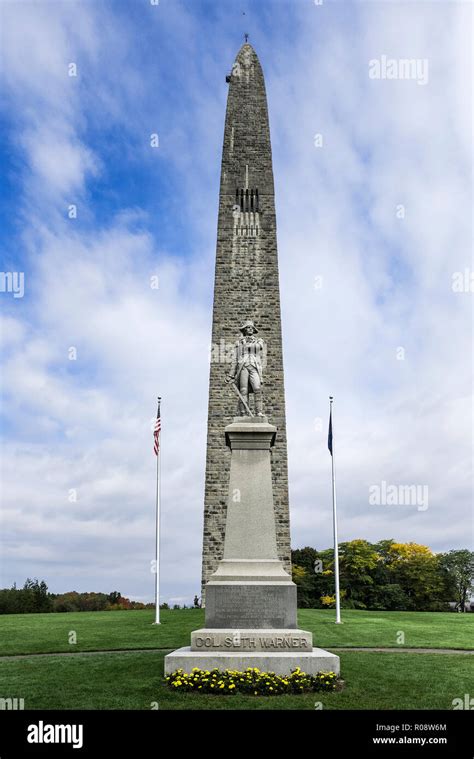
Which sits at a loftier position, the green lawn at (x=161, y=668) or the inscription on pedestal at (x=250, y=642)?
the inscription on pedestal at (x=250, y=642)

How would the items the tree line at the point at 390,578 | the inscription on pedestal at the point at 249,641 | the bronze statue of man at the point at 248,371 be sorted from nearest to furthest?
the inscription on pedestal at the point at 249,641
the bronze statue of man at the point at 248,371
the tree line at the point at 390,578

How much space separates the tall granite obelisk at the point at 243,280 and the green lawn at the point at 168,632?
6.58 m

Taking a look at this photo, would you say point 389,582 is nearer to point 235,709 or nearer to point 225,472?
point 225,472

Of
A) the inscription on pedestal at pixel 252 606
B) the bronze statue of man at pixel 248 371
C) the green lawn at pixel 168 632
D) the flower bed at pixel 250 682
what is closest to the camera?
the flower bed at pixel 250 682

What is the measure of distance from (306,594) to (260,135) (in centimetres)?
2932

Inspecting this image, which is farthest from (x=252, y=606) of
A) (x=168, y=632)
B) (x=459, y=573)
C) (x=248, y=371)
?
(x=459, y=573)

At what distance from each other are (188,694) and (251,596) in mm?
2237

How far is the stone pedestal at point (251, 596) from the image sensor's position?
1080 cm

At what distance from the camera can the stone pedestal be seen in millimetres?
10805

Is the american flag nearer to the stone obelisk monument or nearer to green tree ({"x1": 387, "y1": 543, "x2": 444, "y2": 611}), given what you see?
the stone obelisk monument

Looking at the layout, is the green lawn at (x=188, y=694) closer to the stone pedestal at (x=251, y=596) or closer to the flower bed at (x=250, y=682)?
the flower bed at (x=250, y=682)

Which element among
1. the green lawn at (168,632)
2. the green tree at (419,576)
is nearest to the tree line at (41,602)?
the green lawn at (168,632)
